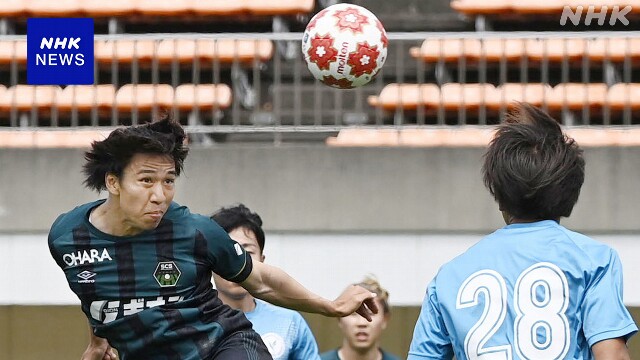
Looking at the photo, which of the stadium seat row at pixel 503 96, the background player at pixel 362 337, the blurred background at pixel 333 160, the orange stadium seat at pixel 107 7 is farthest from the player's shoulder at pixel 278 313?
the orange stadium seat at pixel 107 7

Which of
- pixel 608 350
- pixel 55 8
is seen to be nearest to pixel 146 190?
pixel 608 350

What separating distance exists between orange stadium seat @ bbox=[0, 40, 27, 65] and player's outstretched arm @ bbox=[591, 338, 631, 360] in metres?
7.85

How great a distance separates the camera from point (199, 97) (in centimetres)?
1020

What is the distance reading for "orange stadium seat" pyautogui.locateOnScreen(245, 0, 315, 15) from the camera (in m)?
11.6

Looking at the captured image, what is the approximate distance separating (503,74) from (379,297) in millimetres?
3051

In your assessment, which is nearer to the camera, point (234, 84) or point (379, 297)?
point (379, 297)

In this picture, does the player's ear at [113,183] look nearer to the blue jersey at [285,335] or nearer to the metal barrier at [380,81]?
the blue jersey at [285,335]

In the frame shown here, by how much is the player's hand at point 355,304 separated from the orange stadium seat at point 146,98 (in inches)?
233

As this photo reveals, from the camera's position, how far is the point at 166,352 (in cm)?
429

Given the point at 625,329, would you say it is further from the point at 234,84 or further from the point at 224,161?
the point at 234,84

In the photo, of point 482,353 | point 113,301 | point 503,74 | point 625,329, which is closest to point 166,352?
point 113,301

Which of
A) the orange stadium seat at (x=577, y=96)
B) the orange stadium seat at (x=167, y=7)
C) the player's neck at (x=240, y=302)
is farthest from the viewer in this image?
the orange stadium seat at (x=167, y=7)

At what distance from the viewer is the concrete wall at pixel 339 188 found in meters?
8.83

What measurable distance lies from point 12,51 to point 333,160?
3178 millimetres
